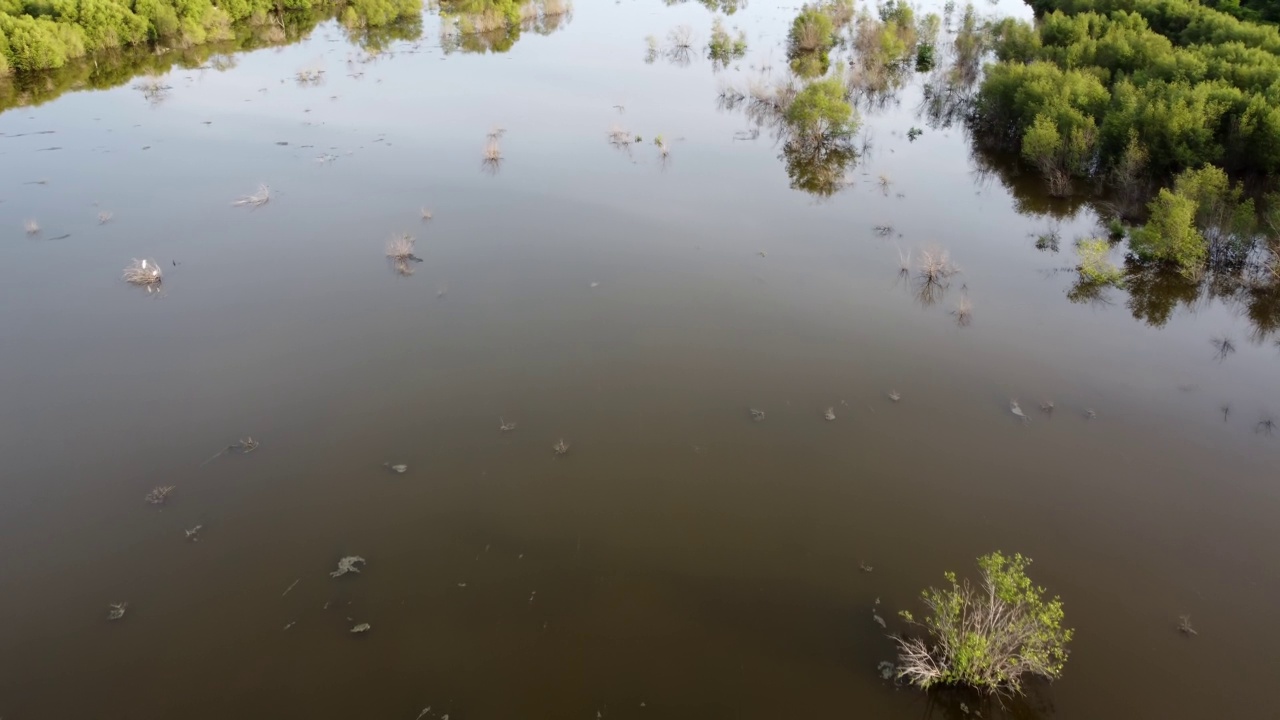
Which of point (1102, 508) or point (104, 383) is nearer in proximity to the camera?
point (1102, 508)

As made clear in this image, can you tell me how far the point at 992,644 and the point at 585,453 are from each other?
479 cm

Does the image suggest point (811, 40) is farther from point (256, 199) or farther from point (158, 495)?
point (158, 495)

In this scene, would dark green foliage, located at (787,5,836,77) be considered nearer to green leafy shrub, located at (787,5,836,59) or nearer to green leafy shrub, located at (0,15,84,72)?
green leafy shrub, located at (787,5,836,59)

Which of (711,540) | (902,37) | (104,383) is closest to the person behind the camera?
(711,540)

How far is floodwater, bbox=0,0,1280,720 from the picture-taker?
257 inches

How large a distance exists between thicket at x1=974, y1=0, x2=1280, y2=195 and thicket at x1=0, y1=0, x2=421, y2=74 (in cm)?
2588

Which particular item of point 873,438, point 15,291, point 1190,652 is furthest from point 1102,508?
point 15,291

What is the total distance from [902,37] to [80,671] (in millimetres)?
30265

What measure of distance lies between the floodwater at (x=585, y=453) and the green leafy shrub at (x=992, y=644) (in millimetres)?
245

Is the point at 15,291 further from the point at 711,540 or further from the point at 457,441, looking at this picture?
the point at 711,540

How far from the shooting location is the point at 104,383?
32.4 feet

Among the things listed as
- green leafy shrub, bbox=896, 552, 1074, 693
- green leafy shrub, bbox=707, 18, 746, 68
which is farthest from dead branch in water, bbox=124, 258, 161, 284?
green leafy shrub, bbox=707, 18, 746, 68

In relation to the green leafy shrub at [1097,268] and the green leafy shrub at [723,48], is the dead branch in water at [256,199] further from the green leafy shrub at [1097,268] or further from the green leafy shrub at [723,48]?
the green leafy shrub at [723,48]

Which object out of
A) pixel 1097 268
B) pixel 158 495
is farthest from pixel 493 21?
pixel 158 495
